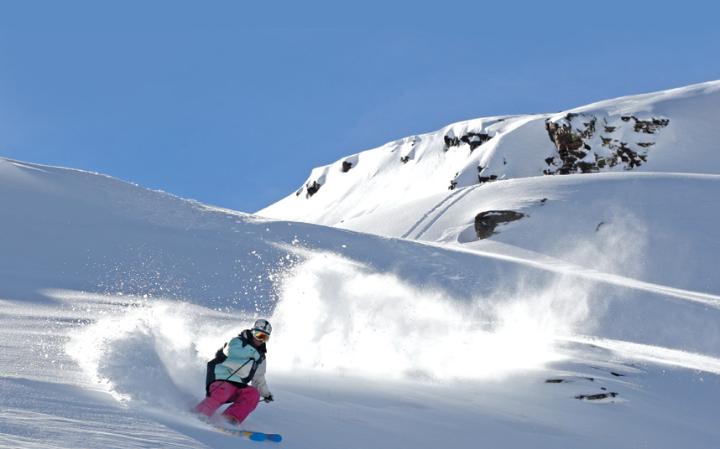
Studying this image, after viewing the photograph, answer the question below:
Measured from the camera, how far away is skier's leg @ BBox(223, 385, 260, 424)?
28.8 feet

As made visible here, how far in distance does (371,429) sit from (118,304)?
8.78 meters

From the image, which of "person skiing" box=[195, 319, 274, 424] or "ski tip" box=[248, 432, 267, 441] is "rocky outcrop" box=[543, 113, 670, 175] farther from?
"ski tip" box=[248, 432, 267, 441]

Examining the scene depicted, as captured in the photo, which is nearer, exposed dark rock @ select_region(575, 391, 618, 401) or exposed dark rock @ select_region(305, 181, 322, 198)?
exposed dark rock @ select_region(575, 391, 618, 401)

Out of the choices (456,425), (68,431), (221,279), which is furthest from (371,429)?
(221,279)

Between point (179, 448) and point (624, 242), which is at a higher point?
point (624, 242)

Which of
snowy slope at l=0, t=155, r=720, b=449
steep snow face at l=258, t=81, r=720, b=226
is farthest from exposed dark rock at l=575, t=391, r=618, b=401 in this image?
steep snow face at l=258, t=81, r=720, b=226

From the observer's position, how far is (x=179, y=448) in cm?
669

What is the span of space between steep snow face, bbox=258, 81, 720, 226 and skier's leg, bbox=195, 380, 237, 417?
172 ft

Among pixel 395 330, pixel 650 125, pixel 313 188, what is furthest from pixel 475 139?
pixel 395 330

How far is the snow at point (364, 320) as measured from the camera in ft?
30.1

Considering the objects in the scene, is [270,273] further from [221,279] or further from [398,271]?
[398,271]

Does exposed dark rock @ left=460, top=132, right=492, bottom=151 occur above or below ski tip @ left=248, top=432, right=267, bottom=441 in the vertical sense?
above

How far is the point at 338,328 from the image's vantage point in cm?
1591

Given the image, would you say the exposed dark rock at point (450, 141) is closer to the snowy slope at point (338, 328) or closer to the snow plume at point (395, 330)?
the snowy slope at point (338, 328)
